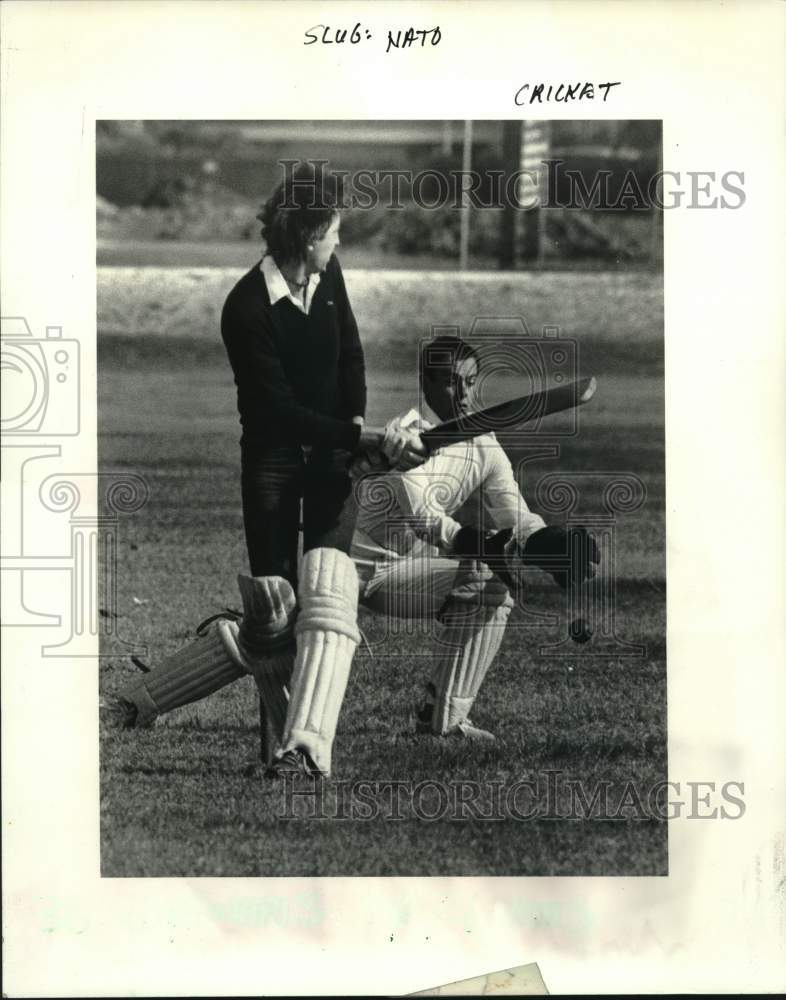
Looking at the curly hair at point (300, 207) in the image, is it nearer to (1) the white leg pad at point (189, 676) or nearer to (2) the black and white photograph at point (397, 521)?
(2) the black and white photograph at point (397, 521)

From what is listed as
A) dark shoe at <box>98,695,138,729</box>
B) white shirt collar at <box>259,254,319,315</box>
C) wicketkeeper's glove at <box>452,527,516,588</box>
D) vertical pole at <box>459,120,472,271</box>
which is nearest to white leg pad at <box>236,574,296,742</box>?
dark shoe at <box>98,695,138,729</box>

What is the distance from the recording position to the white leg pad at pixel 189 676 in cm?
470

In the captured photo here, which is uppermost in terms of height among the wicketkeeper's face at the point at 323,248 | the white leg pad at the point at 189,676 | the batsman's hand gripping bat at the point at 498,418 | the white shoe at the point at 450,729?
the wicketkeeper's face at the point at 323,248

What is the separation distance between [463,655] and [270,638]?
23.8 inches

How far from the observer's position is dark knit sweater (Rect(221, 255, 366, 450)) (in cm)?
468

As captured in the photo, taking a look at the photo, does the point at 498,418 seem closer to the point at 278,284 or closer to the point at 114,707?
the point at 278,284

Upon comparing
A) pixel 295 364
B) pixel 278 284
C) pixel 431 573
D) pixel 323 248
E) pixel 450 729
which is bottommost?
pixel 450 729

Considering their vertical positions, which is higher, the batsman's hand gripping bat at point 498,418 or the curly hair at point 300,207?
the curly hair at point 300,207

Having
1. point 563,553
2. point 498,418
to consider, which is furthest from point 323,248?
point 563,553

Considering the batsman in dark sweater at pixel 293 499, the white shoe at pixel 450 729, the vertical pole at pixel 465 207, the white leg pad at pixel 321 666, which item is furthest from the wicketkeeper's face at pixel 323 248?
the white shoe at pixel 450 729

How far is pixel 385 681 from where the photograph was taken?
4695mm

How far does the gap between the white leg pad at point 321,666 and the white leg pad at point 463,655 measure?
29 cm

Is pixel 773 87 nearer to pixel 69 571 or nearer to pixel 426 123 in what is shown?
pixel 426 123

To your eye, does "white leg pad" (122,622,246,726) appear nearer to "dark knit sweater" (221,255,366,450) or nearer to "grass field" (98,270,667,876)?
"grass field" (98,270,667,876)
